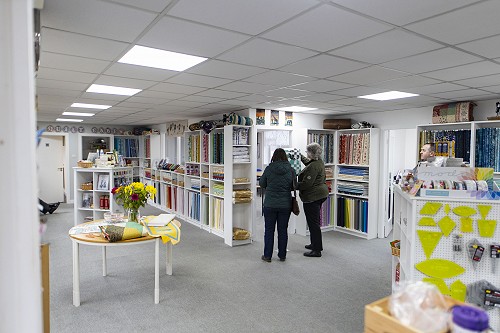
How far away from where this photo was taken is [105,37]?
2.19 m

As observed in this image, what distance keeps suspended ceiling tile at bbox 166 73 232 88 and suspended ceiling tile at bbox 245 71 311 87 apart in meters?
0.34

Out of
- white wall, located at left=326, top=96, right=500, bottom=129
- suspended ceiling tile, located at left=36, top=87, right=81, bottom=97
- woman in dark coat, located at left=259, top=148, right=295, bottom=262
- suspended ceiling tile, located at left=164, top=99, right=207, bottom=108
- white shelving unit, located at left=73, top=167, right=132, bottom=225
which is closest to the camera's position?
suspended ceiling tile, located at left=36, top=87, right=81, bottom=97

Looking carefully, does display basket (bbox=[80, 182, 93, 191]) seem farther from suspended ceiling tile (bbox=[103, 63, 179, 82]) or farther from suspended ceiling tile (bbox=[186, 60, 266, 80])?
suspended ceiling tile (bbox=[186, 60, 266, 80])

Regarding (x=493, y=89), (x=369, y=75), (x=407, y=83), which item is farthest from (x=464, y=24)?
(x=493, y=89)

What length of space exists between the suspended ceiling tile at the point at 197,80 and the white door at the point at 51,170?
714cm

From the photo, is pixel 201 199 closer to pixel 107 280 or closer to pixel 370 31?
pixel 107 280

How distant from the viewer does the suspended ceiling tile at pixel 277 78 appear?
3.18m

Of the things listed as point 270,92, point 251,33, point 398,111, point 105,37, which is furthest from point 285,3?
point 398,111

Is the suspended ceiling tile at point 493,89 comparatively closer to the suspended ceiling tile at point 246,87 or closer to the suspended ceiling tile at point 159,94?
the suspended ceiling tile at point 246,87

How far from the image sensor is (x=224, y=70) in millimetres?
3029

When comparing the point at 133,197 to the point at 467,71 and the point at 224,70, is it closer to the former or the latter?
the point at 224,70

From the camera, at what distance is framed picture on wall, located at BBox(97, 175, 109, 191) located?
5727 mm

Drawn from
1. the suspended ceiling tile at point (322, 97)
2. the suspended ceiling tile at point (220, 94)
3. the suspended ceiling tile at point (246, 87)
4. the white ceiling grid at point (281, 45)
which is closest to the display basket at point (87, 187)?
the white ceiling grid at point (281, 45)

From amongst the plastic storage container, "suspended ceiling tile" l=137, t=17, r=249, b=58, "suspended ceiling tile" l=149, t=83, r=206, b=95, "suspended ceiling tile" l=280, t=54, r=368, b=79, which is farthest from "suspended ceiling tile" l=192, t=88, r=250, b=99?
the plastic storage container
